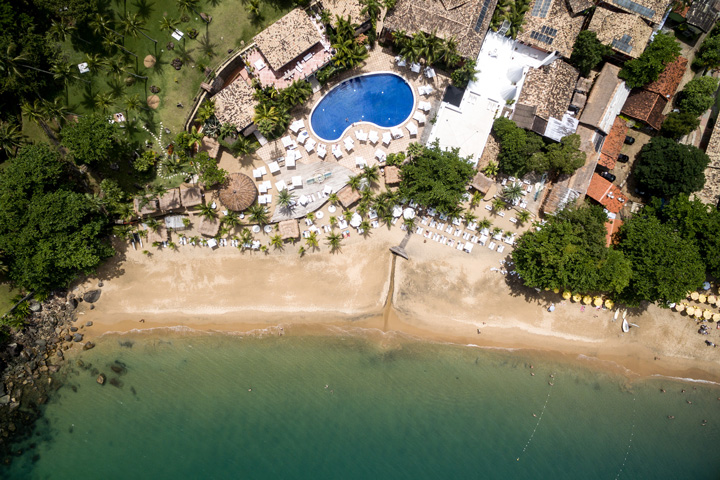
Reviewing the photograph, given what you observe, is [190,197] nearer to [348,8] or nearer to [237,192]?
[237,192]

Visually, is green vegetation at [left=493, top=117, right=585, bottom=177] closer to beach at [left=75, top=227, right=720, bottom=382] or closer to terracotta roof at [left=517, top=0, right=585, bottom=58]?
terracotta roof at [left=517, top=0, right=585, bottom=58]

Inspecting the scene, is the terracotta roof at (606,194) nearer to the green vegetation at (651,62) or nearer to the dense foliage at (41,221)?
the green vegetation at (651,62)

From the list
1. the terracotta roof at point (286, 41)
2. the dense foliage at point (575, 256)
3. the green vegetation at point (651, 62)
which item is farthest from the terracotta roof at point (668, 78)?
the terracotta roof at point (286, 41)

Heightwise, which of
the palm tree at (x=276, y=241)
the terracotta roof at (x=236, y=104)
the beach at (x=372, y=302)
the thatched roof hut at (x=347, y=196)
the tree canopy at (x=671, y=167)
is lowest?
the beach at (x=372, y=302)

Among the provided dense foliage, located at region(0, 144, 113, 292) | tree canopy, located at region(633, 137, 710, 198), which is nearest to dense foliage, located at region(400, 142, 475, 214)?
tree canopy, located at region(633, 137, 710, 198)

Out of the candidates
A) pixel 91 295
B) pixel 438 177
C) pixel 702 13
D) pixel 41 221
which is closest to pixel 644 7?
pixel 702 13

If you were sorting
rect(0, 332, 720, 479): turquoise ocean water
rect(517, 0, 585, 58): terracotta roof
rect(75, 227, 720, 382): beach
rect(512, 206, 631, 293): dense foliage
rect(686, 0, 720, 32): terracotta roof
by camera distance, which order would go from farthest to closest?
rect(0, 332, 720, 479): turquoise ocean water → rect(75, 227, 720, 382): beach → rect(686, 0, 720, 32): terracotta roof → rect(517, 0, 585, 58): terracotta roof → rect(512, 206, 631, 293): dense foliage
